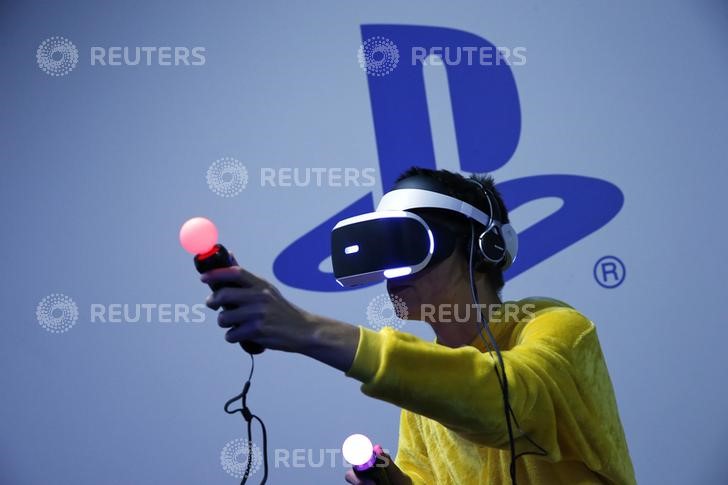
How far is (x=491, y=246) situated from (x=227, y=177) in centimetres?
132

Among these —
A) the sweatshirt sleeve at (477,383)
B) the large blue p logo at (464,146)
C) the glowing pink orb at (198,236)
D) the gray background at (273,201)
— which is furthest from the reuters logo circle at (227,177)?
the glowing pink orb at (198,236)

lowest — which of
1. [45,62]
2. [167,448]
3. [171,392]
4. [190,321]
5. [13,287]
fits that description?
[167,448]

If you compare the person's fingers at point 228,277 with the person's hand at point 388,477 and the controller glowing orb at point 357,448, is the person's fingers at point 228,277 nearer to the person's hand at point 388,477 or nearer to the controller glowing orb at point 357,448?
the controller glowing orb at point 357,448

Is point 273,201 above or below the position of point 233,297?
above

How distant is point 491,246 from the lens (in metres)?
1.48

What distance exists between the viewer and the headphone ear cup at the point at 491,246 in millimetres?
1467

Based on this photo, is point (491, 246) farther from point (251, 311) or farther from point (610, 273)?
point (610, 273)

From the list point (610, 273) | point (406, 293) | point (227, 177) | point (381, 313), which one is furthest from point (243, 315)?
point (610, 273)

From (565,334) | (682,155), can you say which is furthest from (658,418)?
(565,334)

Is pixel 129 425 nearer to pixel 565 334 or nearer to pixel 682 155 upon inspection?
pixel 565 334

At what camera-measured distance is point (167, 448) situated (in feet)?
7.93

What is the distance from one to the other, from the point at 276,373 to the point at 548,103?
1342 mm

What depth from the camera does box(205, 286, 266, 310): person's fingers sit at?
894 mm

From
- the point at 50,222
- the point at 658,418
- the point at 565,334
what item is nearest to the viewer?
the point at 565,334
